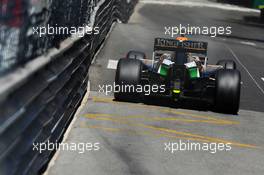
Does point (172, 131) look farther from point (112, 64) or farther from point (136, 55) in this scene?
point (112, 64)

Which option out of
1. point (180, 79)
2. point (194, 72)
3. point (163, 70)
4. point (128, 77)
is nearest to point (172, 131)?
point (180, 79)

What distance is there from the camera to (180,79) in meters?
12.5

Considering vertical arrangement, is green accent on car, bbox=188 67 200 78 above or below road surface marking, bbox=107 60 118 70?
above

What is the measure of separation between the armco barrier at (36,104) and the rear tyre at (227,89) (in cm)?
327

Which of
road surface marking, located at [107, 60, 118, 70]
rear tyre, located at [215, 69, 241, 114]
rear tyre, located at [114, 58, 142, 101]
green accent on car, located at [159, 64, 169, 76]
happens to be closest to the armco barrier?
rear tyre, located at [114, 58, 142, 101]

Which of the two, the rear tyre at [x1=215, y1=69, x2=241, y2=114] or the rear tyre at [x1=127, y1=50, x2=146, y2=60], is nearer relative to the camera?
the rear tyre at [x1=215, y1=69, x2=241, y2=114]

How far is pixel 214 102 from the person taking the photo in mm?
12789

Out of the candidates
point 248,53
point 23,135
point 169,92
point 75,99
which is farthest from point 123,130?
point 248,53

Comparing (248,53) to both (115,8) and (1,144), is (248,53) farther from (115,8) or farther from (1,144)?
(1,144)

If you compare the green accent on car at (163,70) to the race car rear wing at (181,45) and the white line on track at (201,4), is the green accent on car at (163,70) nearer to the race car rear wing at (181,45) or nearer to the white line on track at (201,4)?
the race car rear wing at (181,45)

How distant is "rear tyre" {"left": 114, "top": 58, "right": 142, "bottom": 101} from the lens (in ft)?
41.1

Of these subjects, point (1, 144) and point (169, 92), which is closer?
point (1, 144)

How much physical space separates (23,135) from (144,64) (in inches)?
293

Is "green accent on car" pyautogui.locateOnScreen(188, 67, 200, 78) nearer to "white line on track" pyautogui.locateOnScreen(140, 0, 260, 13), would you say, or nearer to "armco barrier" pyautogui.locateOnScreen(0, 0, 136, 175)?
"armco barrier" pyautogui.locateOnScreen(0, 0, 136, 175)
